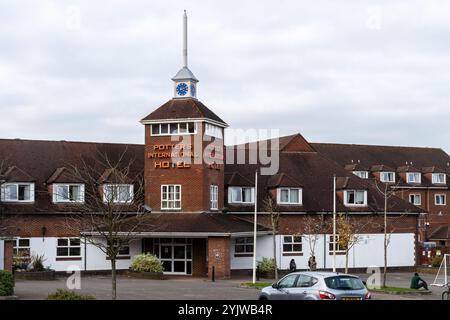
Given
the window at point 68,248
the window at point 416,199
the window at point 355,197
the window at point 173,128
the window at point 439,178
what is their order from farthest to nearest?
the window at point 439,178
the window at point 416,199
the window at point 355,197
the window at point 173,128
the window at point 68,248

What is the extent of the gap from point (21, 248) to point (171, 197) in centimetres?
967

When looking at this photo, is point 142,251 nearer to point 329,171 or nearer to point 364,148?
point 329,171

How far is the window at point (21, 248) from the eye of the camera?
44.3 metres

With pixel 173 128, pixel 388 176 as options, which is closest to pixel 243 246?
pixel 173 128

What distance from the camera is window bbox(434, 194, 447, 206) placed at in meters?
79.2

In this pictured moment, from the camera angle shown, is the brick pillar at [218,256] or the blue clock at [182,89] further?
the blue clock at [182,89]

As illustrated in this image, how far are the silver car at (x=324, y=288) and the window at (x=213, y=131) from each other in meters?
25.5

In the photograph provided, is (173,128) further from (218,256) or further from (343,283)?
(343,283)

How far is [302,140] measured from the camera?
192ft

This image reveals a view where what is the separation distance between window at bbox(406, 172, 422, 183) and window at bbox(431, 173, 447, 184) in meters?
1.65

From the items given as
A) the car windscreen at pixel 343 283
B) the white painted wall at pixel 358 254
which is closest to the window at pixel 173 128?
the white painted wall at pixel 358 254

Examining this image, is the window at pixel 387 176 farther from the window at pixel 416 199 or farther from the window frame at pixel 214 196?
the window frame at pixel 214 196
